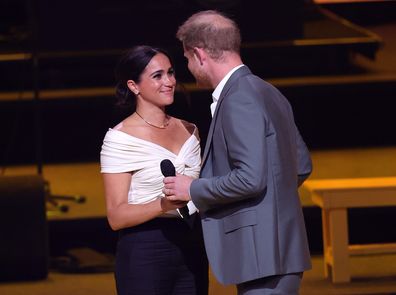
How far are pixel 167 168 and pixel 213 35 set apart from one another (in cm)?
47

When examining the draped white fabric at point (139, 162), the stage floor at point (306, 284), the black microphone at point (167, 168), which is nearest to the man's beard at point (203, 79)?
the black microphone at point (167, 168)

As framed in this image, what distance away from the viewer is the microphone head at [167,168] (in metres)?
4.08

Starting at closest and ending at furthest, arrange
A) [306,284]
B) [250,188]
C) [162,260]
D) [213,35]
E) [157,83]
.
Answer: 1. [250,188]
2. [213,35]
3. [162,260]
4. [157,83]
5. [306,284]

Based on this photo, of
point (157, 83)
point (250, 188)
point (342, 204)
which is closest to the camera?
point (250, 188)

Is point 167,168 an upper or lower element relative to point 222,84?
lower

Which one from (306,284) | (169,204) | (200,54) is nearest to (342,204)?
(306,284)

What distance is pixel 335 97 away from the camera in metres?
8.84

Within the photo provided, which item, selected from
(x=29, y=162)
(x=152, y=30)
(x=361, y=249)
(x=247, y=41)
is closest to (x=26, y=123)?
(x=29, y=162)

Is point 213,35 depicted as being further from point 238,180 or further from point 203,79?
point 238,180

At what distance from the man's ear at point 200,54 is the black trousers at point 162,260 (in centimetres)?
63

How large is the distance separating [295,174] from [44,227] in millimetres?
3462

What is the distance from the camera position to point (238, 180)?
3.83m

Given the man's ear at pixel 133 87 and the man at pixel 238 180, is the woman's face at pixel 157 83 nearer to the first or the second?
the man's ear at pixel 133 87

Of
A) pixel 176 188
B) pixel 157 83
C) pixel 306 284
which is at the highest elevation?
pixel 157 83
